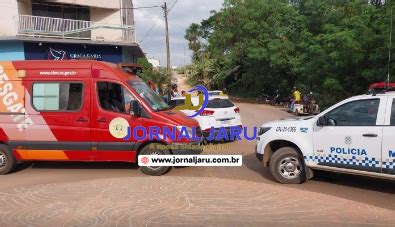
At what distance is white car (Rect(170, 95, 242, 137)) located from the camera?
1261 centimetres

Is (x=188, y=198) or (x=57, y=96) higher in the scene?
(x=57, y=96)

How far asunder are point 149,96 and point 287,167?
3.39m

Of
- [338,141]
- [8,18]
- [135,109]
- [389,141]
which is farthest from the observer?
[8,18]

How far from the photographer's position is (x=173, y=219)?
5.93 m

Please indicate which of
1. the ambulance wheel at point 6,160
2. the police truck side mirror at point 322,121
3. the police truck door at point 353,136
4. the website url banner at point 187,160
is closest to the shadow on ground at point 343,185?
the police truck door at point 353,136

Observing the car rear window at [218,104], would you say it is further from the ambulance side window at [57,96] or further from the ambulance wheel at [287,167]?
the ambulance wheel at [287,167]

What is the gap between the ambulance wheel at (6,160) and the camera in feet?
29.8

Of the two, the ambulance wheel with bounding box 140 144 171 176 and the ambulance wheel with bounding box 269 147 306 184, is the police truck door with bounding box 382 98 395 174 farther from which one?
the ambulance wheel with bounding box 140 144 171 176

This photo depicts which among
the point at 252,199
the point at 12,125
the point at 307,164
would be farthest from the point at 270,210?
the point at 12,125

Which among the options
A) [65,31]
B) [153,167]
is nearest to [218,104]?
[153,167]

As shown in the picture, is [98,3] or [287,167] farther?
[98,3]

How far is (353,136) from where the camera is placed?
6938mm

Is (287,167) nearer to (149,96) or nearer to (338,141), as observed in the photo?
(338,141)

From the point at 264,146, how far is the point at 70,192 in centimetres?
376
